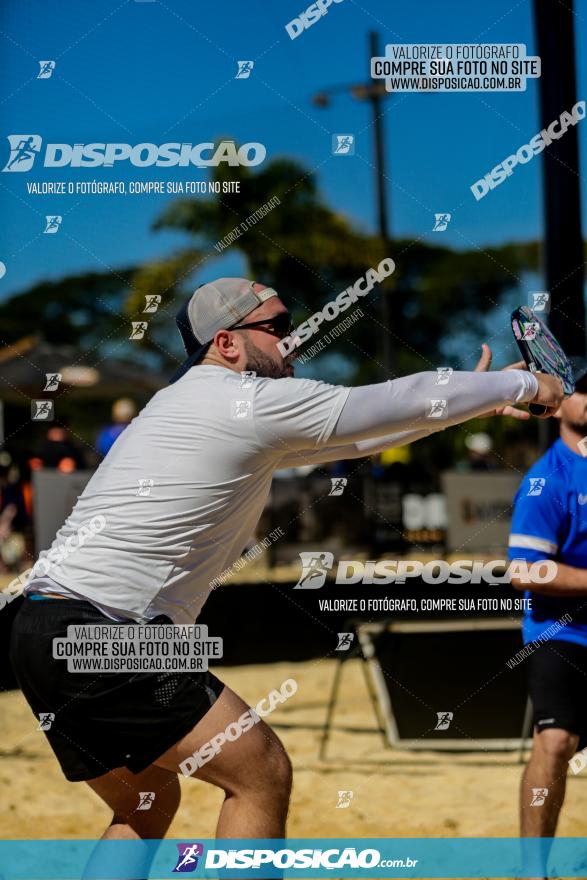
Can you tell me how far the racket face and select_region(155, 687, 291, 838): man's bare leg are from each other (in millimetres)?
1251

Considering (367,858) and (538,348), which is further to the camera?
(367,858)

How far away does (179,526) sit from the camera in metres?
2.54

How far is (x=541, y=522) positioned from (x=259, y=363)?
4.05 feet

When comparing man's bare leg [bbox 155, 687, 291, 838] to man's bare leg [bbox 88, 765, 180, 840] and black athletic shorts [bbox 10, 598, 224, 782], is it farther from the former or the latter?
man's bare leg [bbox 88, 765, 180, 840]

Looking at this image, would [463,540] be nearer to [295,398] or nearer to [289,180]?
[289,180]

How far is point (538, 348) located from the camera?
309cm

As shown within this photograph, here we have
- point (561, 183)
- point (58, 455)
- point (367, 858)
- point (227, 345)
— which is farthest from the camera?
point (58, 455)

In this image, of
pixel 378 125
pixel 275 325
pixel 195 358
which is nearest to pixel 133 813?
pixel 195 358

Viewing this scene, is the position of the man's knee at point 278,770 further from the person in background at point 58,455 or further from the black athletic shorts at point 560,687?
the person in background at point 58,455

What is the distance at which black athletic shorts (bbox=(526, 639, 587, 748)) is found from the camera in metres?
3.40

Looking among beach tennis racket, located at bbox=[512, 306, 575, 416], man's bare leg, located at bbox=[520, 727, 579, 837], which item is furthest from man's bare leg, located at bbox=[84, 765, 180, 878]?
beach tennis racket, located at bbox=[512, 306, 575, 416]

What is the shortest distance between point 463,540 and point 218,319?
30.3ft

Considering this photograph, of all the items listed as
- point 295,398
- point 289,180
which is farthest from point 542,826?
point 289,180

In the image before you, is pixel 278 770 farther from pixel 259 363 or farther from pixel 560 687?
pixel 560 687
